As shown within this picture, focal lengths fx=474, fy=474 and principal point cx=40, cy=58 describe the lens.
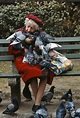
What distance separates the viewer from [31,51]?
6.21 meters

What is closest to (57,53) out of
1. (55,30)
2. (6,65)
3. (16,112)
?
(16,112)

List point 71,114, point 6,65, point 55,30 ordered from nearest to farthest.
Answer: point 71,114 < point 6,65 < point 55,30

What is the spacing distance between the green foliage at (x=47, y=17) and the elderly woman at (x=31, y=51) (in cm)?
522

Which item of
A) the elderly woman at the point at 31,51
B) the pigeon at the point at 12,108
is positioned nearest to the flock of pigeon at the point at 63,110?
the pigeon at the point at 12,108

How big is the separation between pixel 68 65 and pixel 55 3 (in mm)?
5765

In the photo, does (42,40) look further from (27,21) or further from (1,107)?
(1,107)

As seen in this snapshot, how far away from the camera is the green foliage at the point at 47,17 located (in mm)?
11526

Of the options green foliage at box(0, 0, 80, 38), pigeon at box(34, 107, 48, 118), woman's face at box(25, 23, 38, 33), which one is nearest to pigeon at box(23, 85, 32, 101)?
woman's face at box(25, 23, 38, 33)

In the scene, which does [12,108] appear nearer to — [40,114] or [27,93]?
[40,114]

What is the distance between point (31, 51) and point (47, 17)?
5.53 meters

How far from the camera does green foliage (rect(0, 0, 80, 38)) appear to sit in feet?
37.8

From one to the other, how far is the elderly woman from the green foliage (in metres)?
5.22

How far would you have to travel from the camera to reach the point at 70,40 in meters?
6.54

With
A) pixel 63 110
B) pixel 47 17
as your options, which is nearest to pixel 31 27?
pixel 63 110
